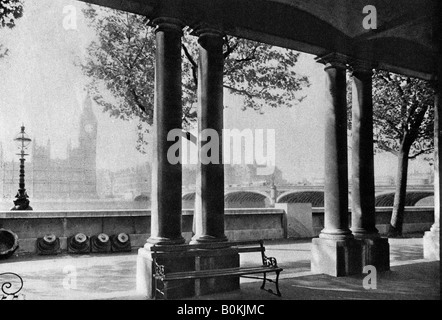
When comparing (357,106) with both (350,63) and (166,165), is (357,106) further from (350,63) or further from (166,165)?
(166,165)

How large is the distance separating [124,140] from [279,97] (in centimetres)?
3681

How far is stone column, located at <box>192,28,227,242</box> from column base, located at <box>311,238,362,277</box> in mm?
2599

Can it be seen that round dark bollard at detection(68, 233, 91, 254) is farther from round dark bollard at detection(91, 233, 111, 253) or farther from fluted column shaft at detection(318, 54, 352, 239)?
fluted column shaft at detection(318, 54, 352, 239)

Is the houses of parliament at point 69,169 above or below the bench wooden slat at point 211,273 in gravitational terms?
above

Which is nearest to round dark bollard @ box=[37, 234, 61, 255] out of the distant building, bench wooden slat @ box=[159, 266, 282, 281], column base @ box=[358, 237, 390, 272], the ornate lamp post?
the ornate lamp post

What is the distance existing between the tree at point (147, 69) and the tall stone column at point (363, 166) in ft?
15.1

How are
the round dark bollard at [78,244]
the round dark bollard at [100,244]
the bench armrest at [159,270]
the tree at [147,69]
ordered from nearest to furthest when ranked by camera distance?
the bench armrest at [159,270], the round dark bollard at [78,244], the round dark bollard at [100,244], the tree at [147,69]

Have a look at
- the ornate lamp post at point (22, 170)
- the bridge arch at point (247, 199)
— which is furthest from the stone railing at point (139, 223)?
the bridge arch at point (247, 199)

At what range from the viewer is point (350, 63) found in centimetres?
916

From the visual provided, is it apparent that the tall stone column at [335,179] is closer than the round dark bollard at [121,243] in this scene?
Yes

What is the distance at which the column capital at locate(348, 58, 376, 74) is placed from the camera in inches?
358

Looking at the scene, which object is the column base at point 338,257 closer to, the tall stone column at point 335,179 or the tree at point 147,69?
the tall stone column at point 335,179

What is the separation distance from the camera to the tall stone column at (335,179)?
8586mm
